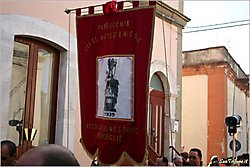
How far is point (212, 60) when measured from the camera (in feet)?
57.2

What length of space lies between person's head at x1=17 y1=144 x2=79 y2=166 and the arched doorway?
323 inches

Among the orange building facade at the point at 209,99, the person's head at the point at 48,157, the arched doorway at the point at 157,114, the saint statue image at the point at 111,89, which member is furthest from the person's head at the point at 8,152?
the orange building facade at the point at 209,99

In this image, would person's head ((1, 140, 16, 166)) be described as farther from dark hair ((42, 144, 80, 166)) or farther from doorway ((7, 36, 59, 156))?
dark hair ((42, 144, 80, 166))

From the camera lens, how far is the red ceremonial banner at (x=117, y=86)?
14.7 feet

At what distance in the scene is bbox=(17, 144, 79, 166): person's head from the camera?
1837 mm

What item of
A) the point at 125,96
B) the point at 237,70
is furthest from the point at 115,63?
the point at 237,70

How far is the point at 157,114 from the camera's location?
1045 centimetres

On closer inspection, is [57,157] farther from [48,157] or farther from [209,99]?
[209,99]

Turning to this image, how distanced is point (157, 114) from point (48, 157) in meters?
8.69

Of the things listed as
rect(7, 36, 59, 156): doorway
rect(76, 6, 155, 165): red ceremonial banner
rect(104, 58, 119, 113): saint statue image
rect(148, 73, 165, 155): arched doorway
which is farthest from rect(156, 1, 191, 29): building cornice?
rect(104, 58, 119, 113): saint statue image

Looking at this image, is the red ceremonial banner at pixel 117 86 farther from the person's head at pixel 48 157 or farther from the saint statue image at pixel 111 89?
the person's head at pixel 48 157

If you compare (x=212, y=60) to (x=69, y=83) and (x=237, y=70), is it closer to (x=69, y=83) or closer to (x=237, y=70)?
(x=237, y=70)

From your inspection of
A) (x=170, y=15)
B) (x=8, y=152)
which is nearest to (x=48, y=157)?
(x=8, y=152)

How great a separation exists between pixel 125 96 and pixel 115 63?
0.37 m
